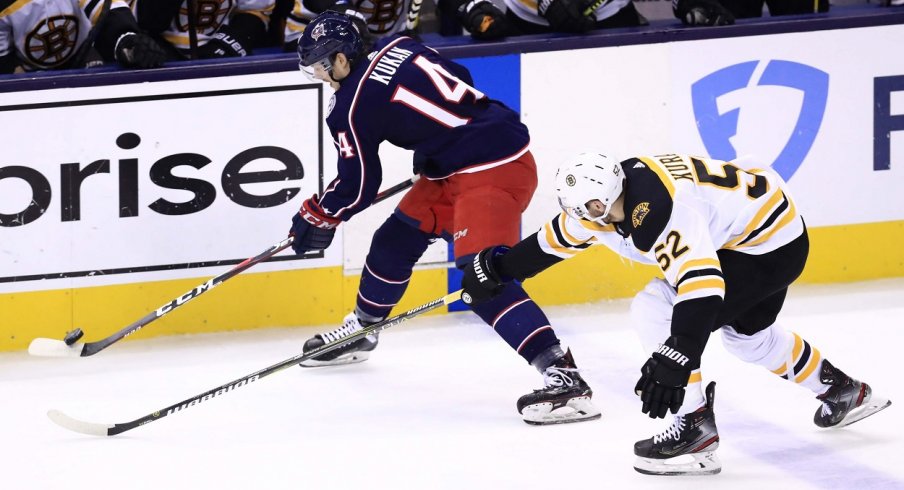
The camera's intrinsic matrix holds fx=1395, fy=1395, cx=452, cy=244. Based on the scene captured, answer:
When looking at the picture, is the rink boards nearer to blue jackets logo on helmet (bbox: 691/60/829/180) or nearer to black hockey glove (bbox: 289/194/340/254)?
blue jackets logo on helmet (bbox: 691/60/829/180)

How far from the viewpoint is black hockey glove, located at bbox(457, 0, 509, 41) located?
5.08 m

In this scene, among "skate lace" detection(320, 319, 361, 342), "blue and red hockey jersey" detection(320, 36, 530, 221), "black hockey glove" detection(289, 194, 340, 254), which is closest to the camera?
"blue and red hockey jersey" detection(320, 36, 530, 221)

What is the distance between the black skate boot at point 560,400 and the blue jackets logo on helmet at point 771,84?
60.6 inches

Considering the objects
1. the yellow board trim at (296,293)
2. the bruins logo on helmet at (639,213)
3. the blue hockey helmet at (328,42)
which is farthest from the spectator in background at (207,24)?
the bruins logo on helmet at (639,213)

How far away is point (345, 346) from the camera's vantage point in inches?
182

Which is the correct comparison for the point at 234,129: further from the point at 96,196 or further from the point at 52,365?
the point at 52,365

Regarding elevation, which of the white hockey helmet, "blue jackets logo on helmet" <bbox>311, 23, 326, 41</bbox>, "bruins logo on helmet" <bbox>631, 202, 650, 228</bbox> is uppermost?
"blue jackets logo on helmet" <bbox>311, 23, 326, 41</bbox>

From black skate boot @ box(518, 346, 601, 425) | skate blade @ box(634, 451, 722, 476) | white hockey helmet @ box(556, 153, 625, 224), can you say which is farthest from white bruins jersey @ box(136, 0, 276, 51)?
skate blade @ box(634, 451, 722, 476)

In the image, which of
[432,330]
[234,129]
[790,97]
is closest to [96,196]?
[234,129]

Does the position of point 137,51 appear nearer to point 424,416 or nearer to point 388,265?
point 388,265

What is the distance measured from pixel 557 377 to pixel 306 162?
55.1 inches

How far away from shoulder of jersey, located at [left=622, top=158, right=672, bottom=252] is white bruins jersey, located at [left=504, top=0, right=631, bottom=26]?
211cm

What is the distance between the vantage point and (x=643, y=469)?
3.58 metres

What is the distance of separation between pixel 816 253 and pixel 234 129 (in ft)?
7.43
